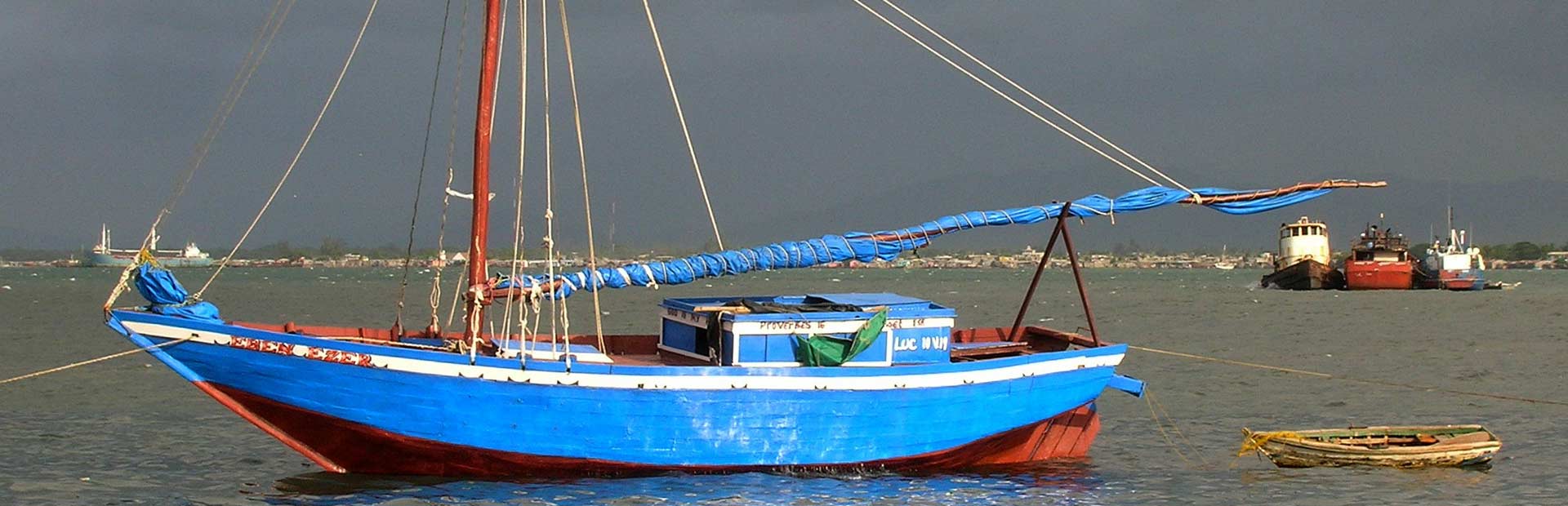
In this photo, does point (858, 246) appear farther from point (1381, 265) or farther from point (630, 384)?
point (1381, 265)

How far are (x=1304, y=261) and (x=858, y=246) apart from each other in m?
94.8

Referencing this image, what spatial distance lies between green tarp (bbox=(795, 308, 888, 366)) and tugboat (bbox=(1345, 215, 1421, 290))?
306 ft

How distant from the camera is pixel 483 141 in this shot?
1956cm

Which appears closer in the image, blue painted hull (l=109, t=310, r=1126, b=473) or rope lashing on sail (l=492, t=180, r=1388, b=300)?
blue painted hull (l=109, t=310, r=1126, b=473)

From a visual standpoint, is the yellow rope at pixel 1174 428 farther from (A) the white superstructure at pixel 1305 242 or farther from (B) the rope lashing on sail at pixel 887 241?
(A) the white superstructure at pixel 1305 242

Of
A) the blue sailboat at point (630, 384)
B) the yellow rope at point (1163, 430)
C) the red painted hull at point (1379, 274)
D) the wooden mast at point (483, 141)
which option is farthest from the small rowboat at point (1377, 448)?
the red painted hull at point (1379, 274)

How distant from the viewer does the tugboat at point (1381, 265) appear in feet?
342

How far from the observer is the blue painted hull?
1784 centimetres

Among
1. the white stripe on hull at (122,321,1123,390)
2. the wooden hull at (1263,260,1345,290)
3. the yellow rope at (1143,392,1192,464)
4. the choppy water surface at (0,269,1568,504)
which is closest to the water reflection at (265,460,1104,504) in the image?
the choppy water surface at (0,269,1568,504)

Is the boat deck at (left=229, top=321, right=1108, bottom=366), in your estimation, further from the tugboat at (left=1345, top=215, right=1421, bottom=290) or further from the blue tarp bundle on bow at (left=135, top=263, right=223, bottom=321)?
the tugboat at (left=1345, top=215, right=1421, bottom=290)

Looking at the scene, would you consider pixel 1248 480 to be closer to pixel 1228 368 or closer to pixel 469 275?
pixel 469 275

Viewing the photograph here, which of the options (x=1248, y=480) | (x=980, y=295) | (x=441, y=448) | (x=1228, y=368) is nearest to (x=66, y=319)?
(x=1228, y=368)

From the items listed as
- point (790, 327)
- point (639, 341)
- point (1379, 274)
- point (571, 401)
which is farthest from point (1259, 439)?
point (1379, 274)

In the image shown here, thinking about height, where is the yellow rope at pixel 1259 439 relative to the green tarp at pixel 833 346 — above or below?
below
